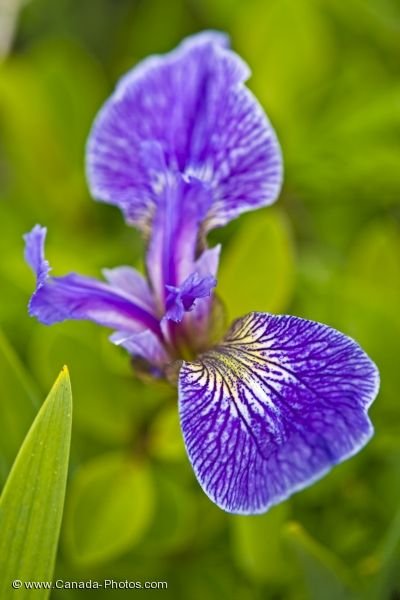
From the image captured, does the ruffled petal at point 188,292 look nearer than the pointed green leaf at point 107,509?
Yes

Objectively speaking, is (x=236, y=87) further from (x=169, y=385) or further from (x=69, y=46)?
(x=69, y=46)

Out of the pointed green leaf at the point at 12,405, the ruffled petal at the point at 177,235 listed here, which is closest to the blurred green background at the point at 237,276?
the pointed green leaf at the point at 12,405

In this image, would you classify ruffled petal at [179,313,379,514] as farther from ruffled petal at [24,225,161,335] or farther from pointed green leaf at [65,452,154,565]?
pointed green leaf at [65,452,154,565]

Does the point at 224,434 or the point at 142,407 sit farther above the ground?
the point at 224,434

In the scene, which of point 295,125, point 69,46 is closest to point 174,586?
point 295,125

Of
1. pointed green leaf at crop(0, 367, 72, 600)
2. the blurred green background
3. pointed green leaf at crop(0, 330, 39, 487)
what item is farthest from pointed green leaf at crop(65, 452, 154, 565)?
pointed green leaf at crop(0, 367, 72, 600)

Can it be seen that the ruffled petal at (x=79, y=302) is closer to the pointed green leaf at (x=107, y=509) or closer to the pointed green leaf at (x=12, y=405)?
the pointed green leaf at (x=12, y=405)

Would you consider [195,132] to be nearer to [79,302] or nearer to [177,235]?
Answer: [177,235]
